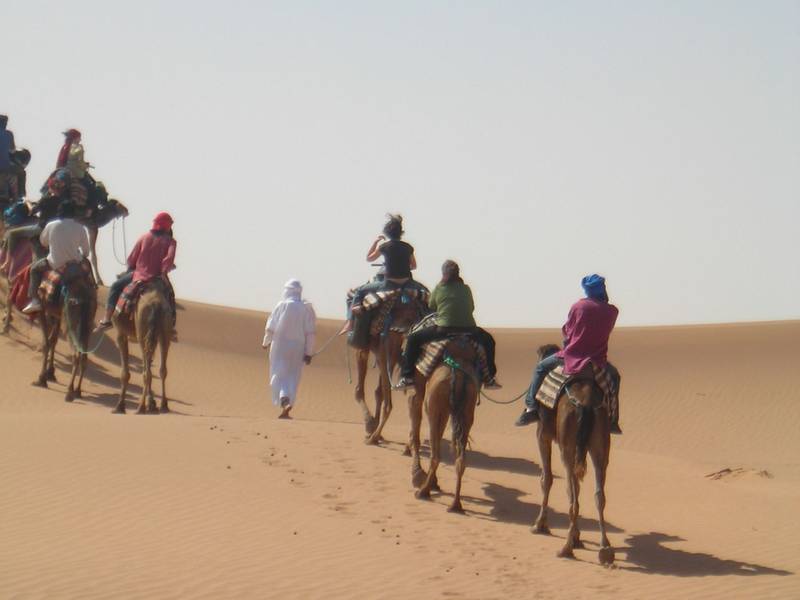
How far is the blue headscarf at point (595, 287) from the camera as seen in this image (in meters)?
13.2

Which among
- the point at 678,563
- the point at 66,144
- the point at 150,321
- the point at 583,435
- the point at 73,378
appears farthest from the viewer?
the point at 66,144

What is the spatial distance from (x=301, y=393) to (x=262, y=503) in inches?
886

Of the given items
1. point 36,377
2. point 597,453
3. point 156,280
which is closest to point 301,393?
point 36,377

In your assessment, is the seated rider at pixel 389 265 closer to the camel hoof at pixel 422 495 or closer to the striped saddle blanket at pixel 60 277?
the camel hoof at pixel 422 495

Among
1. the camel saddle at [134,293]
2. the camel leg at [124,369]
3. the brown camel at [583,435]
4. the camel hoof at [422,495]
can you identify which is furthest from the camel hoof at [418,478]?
the camel leg at [124,369]

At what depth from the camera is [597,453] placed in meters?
12.8

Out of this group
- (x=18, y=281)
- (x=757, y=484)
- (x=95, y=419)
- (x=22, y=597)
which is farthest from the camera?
(x=18, y=281)

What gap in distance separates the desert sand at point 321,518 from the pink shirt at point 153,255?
1990 millimetres

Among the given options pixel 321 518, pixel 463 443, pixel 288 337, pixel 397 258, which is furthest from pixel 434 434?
pixel 288 337

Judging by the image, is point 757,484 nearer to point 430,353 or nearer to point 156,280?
point 430,353

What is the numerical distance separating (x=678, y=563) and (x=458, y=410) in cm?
265

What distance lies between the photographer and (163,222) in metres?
19.8

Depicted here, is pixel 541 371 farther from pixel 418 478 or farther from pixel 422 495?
pixel 418 478

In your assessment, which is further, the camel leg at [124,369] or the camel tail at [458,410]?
the camel leg at [124,369]
